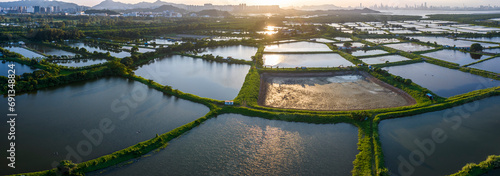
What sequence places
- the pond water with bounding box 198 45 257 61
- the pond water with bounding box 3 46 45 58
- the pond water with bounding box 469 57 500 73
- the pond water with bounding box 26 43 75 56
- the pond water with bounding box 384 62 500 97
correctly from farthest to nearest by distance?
1. the pond water with bounding box 198 45 257 61
2. the pond water with bounding box 26 43 75 56
3. the pond water with bounding box 3 46 45 58
4. the pond water with bounding box 469 57 500 73
5. the pond water with bounding box 384 62 500 97

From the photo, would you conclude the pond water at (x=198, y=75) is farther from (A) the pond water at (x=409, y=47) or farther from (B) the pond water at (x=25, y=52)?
(A) the pond water at (x=409, y=47)

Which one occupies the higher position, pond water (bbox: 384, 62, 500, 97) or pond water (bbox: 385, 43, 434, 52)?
pond water (bbox: 385, 43, 434, 52)

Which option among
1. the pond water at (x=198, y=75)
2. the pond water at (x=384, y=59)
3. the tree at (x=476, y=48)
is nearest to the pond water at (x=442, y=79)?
the pond water at (x=384, y=59)

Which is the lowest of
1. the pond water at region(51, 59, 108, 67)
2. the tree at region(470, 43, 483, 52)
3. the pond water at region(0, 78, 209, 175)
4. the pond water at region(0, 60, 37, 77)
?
the pond water at region(0, 78, 209, 175)

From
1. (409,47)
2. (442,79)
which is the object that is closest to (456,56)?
(409,47)

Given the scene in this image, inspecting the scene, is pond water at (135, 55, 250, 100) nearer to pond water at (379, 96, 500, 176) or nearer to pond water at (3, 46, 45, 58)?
pond water at (379, 96, 500, 176)

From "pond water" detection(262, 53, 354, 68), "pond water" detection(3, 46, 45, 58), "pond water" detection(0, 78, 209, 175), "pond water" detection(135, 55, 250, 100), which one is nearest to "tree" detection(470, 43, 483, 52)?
"pond water" detection(262, 53, 354, 68)

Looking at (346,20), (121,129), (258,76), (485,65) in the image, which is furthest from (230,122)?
(346,20)
